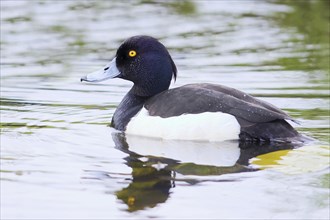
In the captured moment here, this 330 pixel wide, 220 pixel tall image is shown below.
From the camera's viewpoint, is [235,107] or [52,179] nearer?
[52,179]

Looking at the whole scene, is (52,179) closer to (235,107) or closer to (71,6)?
(235,107)

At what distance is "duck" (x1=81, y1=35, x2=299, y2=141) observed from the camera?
32.7ft

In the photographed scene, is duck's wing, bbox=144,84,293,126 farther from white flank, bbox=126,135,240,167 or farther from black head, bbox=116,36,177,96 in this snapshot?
black head, bbox=116,36,177,96

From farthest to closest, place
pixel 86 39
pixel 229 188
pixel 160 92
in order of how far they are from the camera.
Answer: pixel 86 39
pixel 160 92
pixel 229 188

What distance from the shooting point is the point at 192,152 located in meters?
9.67

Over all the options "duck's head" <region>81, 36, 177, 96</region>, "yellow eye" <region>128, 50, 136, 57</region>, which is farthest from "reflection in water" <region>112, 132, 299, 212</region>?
"yellow eye" <region>128, 50, 136, 57</region>

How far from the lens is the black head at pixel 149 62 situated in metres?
10.9

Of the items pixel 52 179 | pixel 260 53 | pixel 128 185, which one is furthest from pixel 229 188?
pixel 260 53

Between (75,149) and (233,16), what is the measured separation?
889 centimetres

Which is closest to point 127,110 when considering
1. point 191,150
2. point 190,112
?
point 190,112

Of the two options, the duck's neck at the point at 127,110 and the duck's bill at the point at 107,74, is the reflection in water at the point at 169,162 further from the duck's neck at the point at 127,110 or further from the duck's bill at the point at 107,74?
the duck's bill at the point at 107,74

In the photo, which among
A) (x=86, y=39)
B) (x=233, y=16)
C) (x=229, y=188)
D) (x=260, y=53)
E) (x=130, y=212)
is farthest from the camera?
(x=233, y=16)

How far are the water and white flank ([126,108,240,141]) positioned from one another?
0.11 metres

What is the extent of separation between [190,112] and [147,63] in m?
1.12
